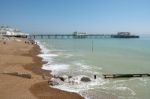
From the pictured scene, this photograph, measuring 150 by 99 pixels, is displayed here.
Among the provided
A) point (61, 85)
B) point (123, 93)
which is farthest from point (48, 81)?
point (123, 93)

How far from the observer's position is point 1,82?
2153 cm

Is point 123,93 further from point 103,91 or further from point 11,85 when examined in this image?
point 11,85

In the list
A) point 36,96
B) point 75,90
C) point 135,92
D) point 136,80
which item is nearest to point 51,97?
point 36,96

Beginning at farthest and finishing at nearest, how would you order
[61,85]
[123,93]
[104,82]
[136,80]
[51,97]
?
[136,80] < [104,82] < [61,85] < [123,93] < [51,97]

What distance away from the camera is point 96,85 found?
75.7 feet

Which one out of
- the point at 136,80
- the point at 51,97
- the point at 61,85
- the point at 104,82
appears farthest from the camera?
the point at 136,80

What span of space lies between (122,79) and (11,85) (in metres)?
11.3

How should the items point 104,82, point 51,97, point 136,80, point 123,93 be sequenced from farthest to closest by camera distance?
point 136,80, point 104,82, point 123,93, point 51,97

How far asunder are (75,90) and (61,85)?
6.74ft

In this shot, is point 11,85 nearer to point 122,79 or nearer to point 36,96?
point 36,96

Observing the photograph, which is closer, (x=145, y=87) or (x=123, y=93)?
(x=123, y=93)

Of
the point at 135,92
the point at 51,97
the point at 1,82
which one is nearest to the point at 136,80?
the point at 135,92

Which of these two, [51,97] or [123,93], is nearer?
[51,97]

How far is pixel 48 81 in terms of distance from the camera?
917 inches
